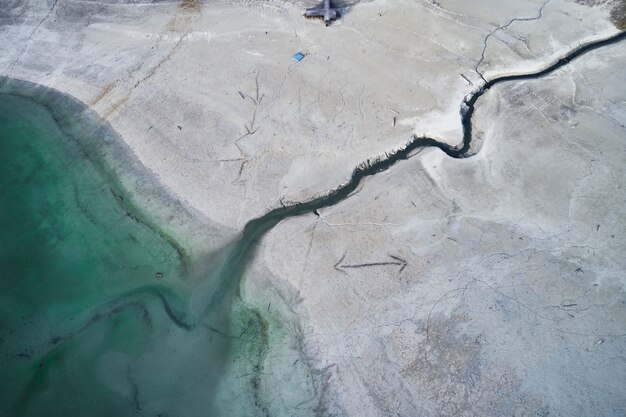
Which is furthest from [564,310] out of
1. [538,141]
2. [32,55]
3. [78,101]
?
[32,55]

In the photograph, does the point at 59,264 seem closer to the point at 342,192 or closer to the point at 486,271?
the point at 342,192

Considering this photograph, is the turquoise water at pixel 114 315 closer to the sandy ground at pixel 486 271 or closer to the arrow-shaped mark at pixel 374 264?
the sandy ground at pixel 486 271

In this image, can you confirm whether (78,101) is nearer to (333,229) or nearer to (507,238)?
(333,229)

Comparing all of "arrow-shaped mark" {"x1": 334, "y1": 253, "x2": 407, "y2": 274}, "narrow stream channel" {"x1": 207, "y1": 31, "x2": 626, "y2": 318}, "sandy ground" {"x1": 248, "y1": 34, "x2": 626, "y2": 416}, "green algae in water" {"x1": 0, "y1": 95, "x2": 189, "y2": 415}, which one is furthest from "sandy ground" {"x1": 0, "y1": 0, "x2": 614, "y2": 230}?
"arrow-shaped mark" {"x1": 334, "y1": 253, "x2": 407, "y2": 274}

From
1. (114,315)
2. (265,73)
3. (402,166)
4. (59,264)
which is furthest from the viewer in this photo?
(265,73)

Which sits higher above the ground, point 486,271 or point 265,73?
point 265,73

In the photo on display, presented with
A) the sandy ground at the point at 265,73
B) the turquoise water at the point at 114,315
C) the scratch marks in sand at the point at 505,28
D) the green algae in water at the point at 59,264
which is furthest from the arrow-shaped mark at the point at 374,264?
the scratch marks in sand at the point at 505,28

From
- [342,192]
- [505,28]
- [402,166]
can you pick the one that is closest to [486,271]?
[402,166]

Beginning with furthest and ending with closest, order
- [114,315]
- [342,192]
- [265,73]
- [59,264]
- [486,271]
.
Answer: [265,73], [342,192], [59,264], [114,315], [486,271]

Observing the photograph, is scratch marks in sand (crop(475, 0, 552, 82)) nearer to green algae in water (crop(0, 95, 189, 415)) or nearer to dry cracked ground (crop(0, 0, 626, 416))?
dry cracked ground (crop(0, 0, 626, 416))
